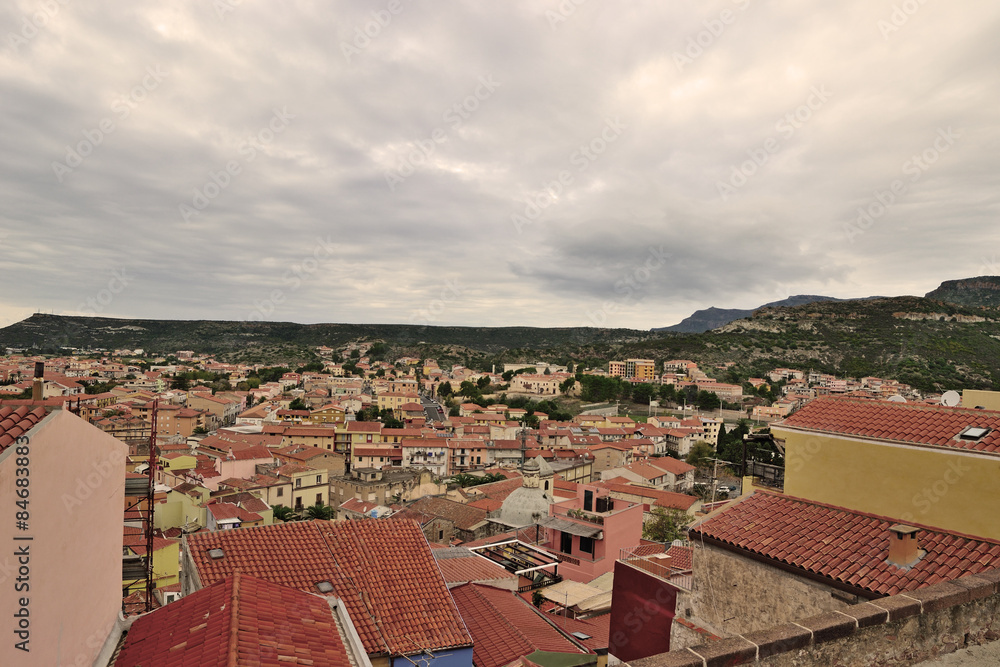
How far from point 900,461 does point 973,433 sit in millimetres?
723

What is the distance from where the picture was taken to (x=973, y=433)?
18.5 ft

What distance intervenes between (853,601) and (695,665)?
3202 mm

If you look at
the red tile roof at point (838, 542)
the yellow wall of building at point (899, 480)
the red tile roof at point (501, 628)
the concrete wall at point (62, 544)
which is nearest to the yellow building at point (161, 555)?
the red tile roof at point (501, 628)

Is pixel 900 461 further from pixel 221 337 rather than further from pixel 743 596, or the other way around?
pixel 221 337

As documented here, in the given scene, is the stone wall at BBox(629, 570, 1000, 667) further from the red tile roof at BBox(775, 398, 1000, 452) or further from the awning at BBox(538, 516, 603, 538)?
the awning at BBox(538, 516, 603, 538)

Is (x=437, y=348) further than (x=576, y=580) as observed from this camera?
Yes

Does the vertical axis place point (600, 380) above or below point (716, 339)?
below

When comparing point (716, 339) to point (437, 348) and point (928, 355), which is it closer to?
point (928, 355)

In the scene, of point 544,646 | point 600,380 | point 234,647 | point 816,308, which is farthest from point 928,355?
point 234,647

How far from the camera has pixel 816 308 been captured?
13138 centimetres

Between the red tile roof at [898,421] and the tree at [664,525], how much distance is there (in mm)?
16496

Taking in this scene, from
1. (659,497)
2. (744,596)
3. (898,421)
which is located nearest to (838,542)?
(744,596)

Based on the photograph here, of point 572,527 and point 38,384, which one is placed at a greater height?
point 38,384

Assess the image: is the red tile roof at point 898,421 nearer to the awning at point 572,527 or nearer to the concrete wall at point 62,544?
the concrete wall at point 62,544
